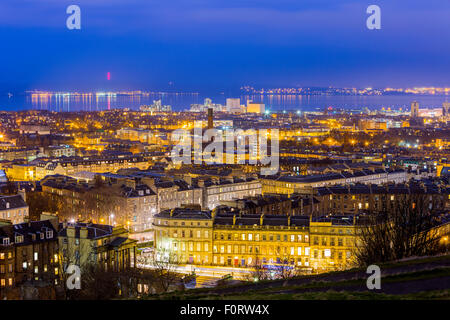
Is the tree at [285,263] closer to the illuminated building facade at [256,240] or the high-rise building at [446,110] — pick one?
the illuminated building facade at [256,240]

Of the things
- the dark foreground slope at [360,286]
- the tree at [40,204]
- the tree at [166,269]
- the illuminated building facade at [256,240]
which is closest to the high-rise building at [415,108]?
the tree at [40,204]

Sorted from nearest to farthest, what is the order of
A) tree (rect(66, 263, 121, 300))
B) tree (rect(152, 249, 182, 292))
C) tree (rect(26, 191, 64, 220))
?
tree (rect(66, 263, 121, 300)) < tree (rect(152, 249, 182, 292)) < tree (rect(26, 191, 64, 220))

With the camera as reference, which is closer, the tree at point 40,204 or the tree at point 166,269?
the tree at point 166,269

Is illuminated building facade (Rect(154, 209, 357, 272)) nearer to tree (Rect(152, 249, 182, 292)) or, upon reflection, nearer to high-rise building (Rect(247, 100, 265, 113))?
tree (Rect(152, 249, 182, 292))

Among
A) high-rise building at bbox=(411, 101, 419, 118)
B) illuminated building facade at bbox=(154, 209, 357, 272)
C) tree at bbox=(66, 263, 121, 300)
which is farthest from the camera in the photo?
high-rise building at bbox=(411, 101, 419, 118)

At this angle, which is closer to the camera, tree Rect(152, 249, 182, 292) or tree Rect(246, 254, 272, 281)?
tree Rect(152, 249, 182, 292)

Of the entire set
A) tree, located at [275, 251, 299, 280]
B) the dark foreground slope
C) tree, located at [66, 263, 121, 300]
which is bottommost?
tree, located at [275, 251, 299, 280]

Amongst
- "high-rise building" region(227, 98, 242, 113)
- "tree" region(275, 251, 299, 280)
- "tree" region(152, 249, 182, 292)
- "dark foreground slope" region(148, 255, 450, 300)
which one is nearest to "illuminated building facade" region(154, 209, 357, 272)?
"tree" region(275, 251, 299, 280)

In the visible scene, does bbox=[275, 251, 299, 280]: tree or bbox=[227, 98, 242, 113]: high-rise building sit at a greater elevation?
bbox=[227, 98, 242, 113]: high-rise building

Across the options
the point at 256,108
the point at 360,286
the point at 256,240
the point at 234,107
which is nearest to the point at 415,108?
the point at 256,108
